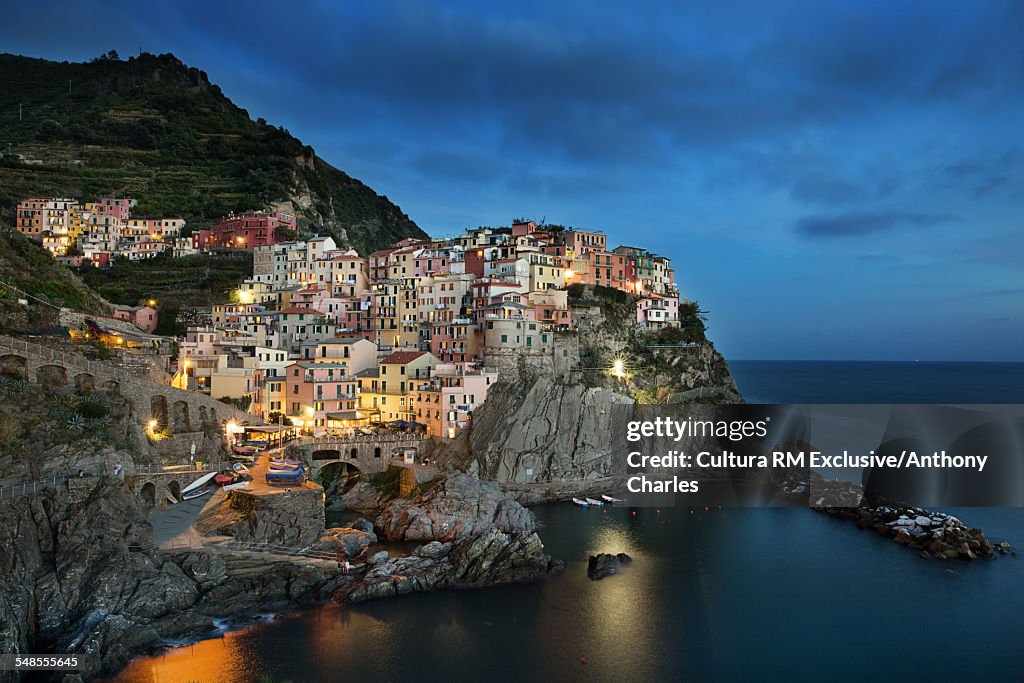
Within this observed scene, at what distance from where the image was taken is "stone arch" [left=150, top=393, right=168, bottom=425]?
26.1 m

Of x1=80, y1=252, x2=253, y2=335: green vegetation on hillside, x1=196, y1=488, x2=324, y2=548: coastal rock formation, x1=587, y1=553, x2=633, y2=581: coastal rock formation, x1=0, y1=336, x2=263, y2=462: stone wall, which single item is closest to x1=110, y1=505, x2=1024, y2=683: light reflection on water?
x1=587, y1=553, x2=633, y2=581: coastal rock formation

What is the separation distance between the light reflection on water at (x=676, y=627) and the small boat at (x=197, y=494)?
259 inches

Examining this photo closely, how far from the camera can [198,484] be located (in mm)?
23750

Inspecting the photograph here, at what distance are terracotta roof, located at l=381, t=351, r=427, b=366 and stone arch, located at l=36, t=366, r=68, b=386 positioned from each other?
14244mm

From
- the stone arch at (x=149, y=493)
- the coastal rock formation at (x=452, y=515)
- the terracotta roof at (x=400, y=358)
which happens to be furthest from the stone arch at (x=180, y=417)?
the terracotta roof at (x=400, y=358)

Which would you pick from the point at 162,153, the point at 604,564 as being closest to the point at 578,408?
the point at 604,564

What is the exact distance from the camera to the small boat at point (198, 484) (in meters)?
23.5

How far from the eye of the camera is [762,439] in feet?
130

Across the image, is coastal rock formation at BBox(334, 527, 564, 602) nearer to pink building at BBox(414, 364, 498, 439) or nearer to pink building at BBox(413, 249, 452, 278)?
pink building at BBox(414, 364, 498, 439)

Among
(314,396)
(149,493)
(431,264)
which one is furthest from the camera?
(431,264)

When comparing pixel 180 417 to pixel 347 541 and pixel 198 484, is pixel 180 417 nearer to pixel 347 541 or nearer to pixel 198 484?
pixel 198 484

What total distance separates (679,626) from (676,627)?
124 mm

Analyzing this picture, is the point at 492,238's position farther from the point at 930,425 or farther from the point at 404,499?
the point at 930,425

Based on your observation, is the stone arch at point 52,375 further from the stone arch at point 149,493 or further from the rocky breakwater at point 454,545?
the rocky breakwater at point 454,545
